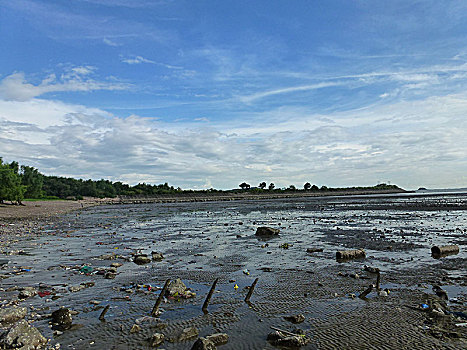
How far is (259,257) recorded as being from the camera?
16422 millimetres

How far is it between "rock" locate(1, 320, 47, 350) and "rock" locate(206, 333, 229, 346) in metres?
3.81

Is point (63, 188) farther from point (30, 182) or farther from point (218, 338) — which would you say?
point (218, 338)

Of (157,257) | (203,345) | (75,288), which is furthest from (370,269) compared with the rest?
(75,288)

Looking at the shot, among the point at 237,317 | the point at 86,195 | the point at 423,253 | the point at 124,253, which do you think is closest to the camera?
the point at 237,317

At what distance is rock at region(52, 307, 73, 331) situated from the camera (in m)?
7.93

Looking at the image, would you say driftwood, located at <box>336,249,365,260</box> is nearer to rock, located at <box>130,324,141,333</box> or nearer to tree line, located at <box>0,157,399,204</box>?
rock, located at <box>130,324,141,333</box>

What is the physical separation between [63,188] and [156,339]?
498 feet

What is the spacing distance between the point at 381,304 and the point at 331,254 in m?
7.27

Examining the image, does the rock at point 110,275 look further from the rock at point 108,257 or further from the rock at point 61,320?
the rock at point 61,320

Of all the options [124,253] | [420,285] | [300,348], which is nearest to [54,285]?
[124,253]

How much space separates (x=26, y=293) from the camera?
33.5ft

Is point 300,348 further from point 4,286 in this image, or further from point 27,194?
point 27,194

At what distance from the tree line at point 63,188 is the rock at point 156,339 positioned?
71241mm

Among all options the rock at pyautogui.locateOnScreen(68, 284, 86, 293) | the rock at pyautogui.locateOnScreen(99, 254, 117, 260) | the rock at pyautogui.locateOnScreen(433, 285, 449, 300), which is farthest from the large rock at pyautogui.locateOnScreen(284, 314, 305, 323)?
the rock at pyautogui.locateOnScreen(99, 254, 117, 260)
